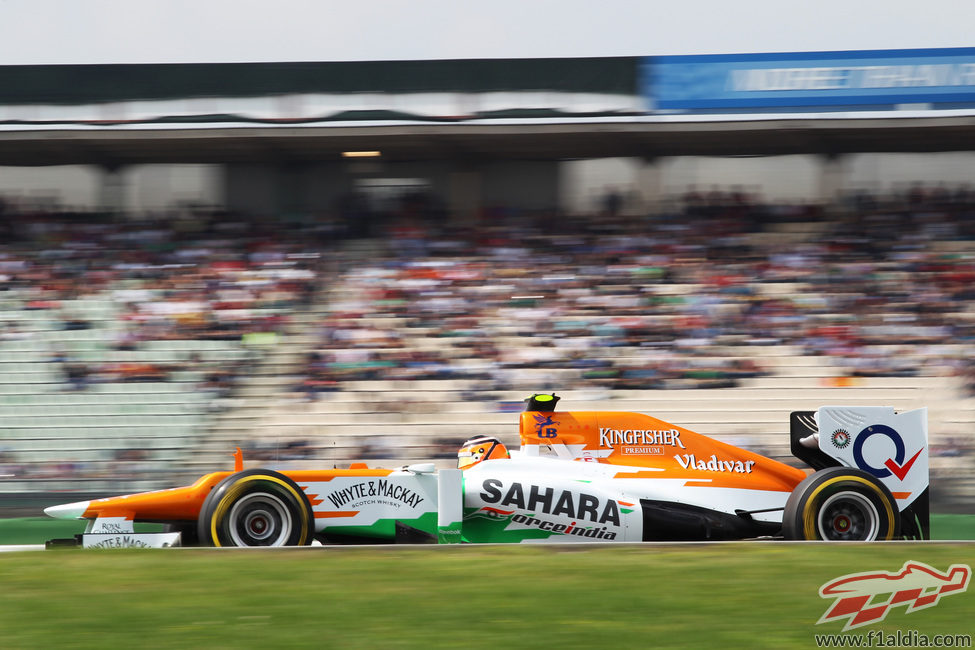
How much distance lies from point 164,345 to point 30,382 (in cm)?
148

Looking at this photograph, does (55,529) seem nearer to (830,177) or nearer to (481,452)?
(481,452)

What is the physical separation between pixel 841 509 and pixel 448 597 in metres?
3.17

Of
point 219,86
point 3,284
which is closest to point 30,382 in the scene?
point 3,284

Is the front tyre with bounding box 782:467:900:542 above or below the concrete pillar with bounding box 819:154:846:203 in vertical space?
below

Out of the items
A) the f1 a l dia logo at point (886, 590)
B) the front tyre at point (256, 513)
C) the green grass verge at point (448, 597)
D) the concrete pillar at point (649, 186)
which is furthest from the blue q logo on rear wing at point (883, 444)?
the concrete pillar at point (649, 186)

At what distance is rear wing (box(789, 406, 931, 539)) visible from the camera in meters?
7.66

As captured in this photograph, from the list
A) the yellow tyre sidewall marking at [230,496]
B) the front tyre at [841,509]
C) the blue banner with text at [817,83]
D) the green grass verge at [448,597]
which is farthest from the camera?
the blue banner with text at [817,83]

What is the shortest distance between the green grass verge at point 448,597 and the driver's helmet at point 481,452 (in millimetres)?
777

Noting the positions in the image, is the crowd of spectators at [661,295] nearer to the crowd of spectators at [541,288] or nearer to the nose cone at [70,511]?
the crowd of spectators at [541,288]

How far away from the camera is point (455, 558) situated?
6637 mm

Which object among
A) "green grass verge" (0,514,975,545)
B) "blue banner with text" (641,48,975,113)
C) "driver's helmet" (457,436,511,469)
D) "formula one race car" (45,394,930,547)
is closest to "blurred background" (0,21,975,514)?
"blue banner with text" (641,48,975,113)

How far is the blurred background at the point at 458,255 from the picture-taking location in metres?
11.7

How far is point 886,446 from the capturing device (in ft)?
25.3

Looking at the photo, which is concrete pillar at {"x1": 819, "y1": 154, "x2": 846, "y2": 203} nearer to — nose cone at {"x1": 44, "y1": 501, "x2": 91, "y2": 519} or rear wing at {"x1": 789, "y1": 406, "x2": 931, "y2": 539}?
rear wing at {"x1": 789, "y1": 406, "x2": 931, "y2": 539}
